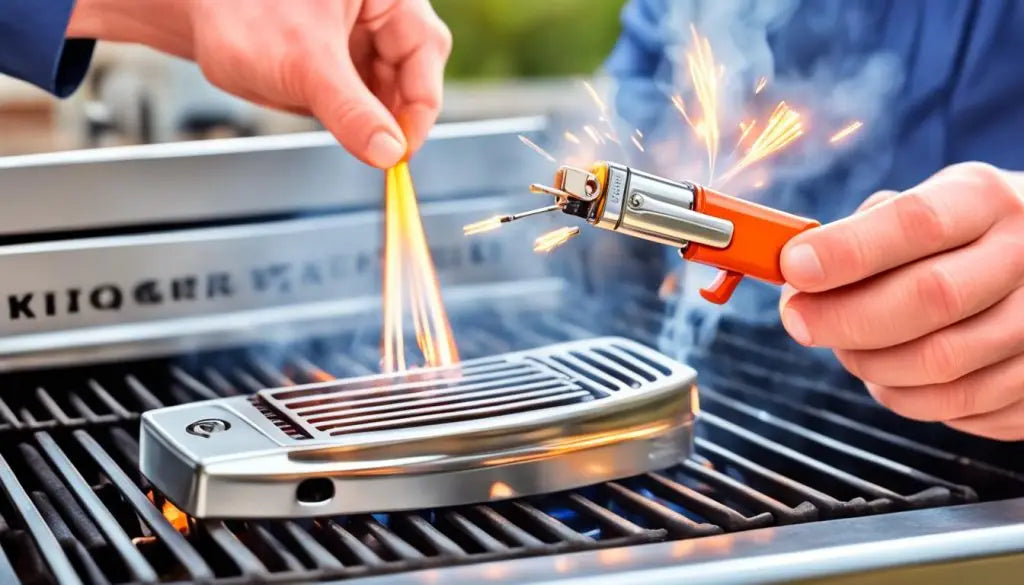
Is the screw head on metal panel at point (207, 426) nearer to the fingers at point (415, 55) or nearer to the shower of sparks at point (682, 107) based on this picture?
the fingers at point (415, 55)

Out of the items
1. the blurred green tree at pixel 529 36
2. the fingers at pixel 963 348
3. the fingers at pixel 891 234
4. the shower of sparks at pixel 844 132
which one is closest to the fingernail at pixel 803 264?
the fingers at pixel 891 234

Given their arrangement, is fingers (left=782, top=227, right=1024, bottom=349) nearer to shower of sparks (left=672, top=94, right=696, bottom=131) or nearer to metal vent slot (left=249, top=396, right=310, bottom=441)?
metal vent slot (left=249, top=396, right=310, bottom=441)

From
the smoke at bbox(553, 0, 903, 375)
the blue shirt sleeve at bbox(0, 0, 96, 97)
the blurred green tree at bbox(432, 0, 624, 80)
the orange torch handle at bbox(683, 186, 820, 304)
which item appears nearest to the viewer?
the orange torch handle at bbox(683, 186, 820, 304)

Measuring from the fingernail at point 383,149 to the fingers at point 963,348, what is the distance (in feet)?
1.29

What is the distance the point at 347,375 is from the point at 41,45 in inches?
15.6

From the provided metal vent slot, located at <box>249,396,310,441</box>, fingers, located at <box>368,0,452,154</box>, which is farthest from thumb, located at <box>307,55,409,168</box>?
metal vent slot, located at <box>249,396,310,441</box>

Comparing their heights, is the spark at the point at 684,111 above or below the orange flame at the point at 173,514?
above

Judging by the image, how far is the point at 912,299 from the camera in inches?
32.1

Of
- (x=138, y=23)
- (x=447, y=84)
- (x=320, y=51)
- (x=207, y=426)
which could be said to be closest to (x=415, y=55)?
(x=320, y=51)

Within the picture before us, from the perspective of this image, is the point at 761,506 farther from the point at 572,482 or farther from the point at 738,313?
the point at 738,313

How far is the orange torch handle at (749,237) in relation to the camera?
770 mm

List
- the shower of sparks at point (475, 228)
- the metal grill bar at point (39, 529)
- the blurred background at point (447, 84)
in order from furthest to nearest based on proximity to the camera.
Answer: the blurred background at point (447, 84) < the shower of sparks at point (475, 228) < the metal grill bar at point (39, 529)

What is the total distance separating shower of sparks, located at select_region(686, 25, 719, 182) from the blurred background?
1.38 m

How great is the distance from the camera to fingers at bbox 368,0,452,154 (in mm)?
1115
